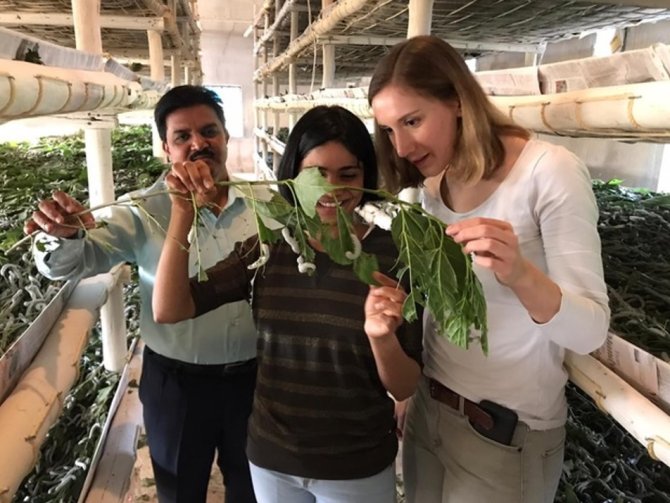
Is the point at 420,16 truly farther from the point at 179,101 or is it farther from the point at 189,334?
the point at 189,334

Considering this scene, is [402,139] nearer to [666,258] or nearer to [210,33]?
[666,258]

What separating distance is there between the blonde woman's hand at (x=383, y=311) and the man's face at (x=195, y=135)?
0.58m

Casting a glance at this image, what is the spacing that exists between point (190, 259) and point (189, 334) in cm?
19

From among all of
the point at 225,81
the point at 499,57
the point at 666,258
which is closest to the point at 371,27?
the point at 666,258

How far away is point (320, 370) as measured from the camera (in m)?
0.94

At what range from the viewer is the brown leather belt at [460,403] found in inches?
35.0

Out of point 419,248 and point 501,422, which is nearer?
point 419,248

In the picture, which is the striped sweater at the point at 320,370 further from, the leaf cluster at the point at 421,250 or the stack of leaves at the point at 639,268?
the stack of leaves at the point at 639,268

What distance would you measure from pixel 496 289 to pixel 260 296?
1.28 feet

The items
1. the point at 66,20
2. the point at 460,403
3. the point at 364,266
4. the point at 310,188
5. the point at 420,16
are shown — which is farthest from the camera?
the point at 66,20

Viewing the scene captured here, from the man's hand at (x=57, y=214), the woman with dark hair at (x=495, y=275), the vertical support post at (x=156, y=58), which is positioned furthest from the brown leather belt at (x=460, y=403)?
the vertical support post at (x=156, y=58)

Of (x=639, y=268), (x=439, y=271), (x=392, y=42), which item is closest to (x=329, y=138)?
(x=439, y=271)

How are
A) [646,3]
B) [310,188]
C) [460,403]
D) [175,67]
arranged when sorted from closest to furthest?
[310,188], [460,403], [646,3], [175,67]

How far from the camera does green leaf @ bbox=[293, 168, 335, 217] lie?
591 mm
